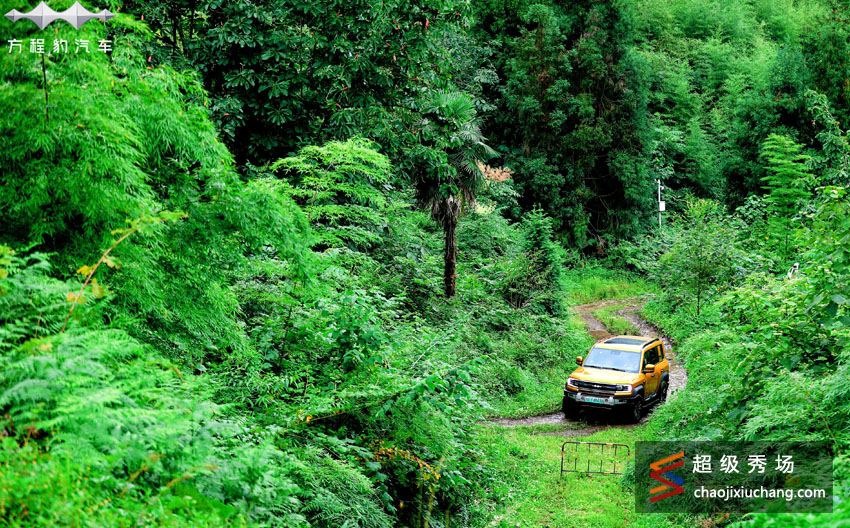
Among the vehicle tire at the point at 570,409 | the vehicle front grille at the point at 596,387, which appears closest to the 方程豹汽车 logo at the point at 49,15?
the vehicle front grille at the point at 596,387

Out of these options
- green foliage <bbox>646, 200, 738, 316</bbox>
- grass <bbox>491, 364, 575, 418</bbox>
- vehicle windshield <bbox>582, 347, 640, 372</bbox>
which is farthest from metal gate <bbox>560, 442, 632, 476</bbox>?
green foliage <bbox>646, 200, 738, 316</bbox>

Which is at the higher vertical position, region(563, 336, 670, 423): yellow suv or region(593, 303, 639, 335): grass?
region(563, 336, 670, 423): yellow suv

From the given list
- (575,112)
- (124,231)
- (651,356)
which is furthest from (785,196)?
(124,231)

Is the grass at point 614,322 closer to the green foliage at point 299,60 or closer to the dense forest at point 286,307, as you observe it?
the dense forest at point 286,307

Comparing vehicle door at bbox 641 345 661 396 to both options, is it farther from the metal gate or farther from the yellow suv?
the metal gate

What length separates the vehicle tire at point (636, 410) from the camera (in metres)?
13.2

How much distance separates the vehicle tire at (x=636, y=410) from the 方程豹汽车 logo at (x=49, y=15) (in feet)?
38.3

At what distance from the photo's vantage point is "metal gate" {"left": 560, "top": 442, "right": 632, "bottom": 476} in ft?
33.5

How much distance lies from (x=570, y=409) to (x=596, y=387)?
33.2 inches

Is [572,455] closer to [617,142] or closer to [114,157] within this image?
[114,157]

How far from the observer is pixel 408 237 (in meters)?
18.0

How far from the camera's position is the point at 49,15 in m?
4.75

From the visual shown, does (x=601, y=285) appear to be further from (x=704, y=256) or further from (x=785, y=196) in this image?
(x=704, y=256)

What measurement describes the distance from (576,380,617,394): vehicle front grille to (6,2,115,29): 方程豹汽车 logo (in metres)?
11.3
